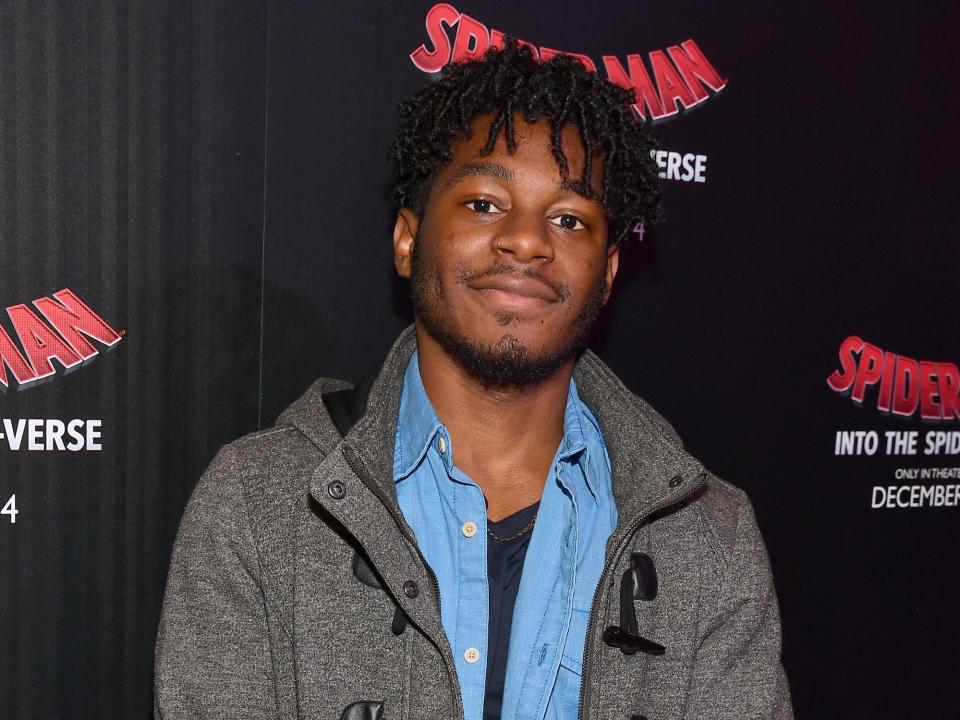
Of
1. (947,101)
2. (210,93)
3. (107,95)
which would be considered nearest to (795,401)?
(947,101)

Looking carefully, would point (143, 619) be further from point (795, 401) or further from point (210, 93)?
point (795, 401)

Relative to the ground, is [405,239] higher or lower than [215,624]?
higher

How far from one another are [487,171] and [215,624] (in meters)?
0.70

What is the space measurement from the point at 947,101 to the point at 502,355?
1.43 meters

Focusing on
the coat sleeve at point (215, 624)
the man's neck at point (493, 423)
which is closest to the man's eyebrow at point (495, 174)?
the man's neck at point (493, 423)

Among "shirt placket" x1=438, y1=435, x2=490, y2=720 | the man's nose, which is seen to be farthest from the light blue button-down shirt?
the man's nose

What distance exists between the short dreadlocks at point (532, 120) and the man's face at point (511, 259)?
19 millimetres

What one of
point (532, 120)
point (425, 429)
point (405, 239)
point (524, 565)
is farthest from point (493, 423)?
point (532, 120)

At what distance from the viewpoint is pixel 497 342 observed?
53.9 inches

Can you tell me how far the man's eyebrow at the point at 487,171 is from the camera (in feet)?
4.55

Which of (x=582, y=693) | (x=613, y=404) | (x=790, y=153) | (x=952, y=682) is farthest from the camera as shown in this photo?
(x=952, y=682)

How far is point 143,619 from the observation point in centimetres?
172

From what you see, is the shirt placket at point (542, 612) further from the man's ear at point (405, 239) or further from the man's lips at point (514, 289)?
the man's ear at point (405, 239)

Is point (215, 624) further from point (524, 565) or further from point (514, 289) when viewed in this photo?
point (514, 289)
